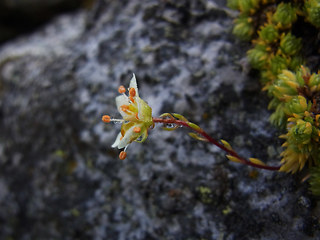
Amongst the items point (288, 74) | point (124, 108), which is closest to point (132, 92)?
point (124, 108)

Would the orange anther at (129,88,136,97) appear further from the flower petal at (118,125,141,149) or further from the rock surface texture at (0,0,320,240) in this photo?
the rock surface texture at (0,0,320,240)

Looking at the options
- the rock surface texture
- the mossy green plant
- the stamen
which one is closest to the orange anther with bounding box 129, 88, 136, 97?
the stamen

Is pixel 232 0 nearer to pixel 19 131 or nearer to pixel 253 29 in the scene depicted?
pixel 253 29

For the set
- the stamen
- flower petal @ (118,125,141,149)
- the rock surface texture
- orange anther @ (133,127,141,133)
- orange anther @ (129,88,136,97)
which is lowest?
the rock surface texture

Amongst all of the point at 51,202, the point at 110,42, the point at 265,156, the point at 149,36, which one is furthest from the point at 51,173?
the point at 265,156

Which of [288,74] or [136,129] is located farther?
[288,74]

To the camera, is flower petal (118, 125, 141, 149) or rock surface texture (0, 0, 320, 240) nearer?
flower petal (118, 125, 141, 149)

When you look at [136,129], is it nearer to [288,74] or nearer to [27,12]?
[288,74]

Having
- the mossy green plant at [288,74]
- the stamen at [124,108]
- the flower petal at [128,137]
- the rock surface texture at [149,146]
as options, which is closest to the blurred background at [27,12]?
the rock surface texture at [149,146]
